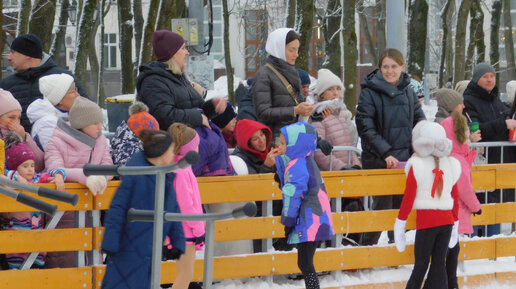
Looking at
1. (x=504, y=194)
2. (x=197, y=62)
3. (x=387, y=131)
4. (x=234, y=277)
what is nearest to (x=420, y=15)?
(x=197, y=62)

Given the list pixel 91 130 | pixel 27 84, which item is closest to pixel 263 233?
pixel 91 130

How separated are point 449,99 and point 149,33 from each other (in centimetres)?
1169

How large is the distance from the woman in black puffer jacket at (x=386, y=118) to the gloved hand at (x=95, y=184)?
2500mm

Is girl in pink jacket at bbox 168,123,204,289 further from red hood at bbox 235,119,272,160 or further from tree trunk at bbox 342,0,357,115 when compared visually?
tree trunk at bbox 342,0,357,115

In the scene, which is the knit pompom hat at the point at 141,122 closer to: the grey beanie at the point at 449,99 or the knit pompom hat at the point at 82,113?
the knit pompom hat at the point at 82,113

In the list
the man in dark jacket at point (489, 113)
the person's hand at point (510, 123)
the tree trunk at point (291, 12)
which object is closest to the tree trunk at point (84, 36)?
the tree trunk at point (291, 12)

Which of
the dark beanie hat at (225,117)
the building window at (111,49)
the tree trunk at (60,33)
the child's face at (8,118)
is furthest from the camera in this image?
the building window at (111,49)

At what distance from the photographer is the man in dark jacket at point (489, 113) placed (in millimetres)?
9625

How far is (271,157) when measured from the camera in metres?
7.88

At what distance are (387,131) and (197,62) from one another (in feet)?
16.7

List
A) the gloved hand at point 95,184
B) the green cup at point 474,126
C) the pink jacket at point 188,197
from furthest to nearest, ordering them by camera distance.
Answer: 1. the green cup at point 474,126
2. the gloved hand at point 95,184
3. the pink jacket at point 188,197

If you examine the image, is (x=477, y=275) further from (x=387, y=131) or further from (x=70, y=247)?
(x=70, y=247)

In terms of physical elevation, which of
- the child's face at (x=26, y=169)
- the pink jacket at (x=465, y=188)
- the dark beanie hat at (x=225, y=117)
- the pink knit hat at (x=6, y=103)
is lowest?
the pink jacket at (x=465, y=188)

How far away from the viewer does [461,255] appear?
836 centimetres
